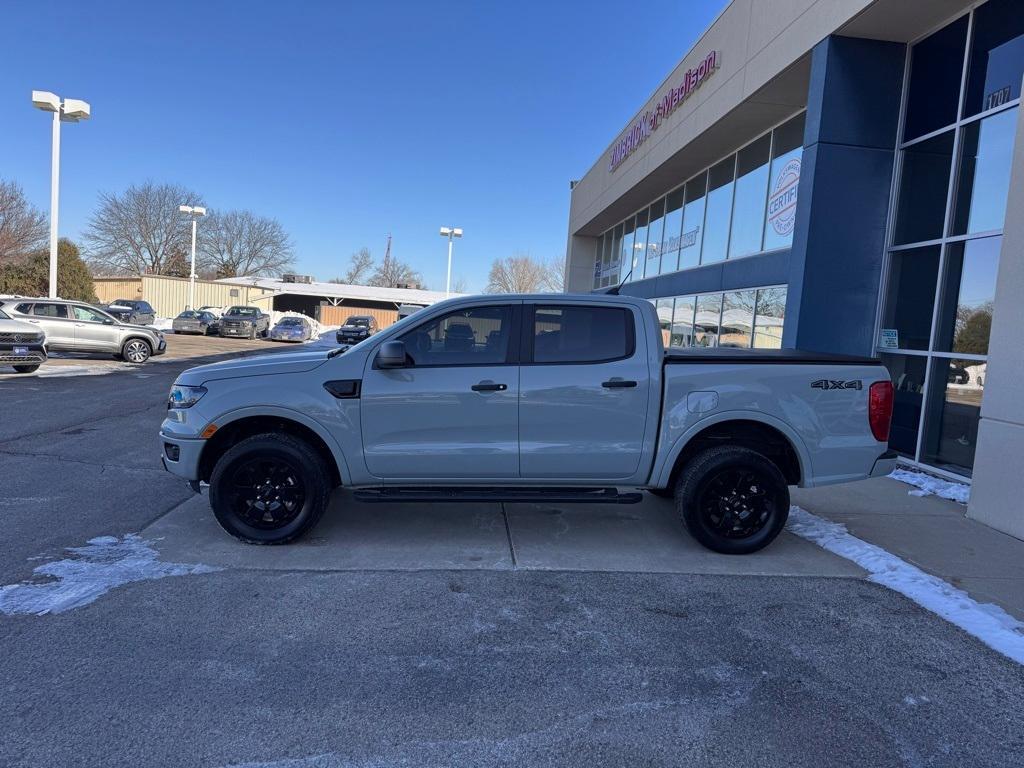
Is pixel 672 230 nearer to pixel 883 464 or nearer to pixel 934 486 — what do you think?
pixel 934 486

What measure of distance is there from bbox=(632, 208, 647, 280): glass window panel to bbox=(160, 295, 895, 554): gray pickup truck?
1566cm

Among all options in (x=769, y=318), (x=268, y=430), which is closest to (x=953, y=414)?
(x=769, y=318)

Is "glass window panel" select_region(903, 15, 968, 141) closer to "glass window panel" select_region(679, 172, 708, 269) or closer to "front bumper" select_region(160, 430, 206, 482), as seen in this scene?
"glass window panel" select_region(679, 172, 708, 269)

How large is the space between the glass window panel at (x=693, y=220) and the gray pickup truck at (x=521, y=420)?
11.4 meters

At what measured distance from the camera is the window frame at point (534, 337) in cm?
504

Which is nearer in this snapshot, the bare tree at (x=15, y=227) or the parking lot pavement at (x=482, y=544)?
the parking lot pavement at (x=482, y=544)

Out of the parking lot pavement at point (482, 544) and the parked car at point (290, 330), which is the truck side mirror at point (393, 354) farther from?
the parked car at point (290, 330)

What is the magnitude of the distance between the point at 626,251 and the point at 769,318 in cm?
1111

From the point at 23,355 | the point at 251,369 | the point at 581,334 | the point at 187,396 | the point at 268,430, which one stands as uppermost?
the point at 581,334

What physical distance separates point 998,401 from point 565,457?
13.3ft

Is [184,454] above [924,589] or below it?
above

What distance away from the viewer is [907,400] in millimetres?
8828

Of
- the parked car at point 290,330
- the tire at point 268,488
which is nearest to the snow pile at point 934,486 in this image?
the tire at point 268,488

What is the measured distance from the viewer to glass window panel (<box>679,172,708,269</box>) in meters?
15.9
